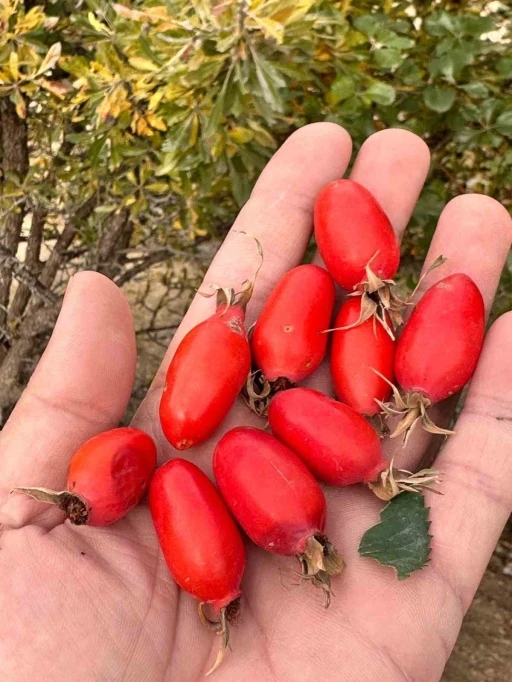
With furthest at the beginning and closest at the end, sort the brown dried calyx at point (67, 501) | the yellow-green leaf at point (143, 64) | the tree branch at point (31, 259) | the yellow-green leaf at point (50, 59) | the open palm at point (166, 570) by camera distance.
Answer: the tree branch at point (31, 259), the yellow-green leaf at point (50, 59), the yellow-green leaf at point (143, 64), the brown dried calyx at point (67, 501), the open palm at point (166, 570)

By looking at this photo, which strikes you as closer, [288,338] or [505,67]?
[288,338]

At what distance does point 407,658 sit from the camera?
175cm

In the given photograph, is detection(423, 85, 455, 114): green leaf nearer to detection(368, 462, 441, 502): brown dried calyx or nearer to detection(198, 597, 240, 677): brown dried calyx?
detection(368, 462, 441, 502): brown dried calyx

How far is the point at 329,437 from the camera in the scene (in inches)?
74.5

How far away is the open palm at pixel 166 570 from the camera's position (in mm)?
1685

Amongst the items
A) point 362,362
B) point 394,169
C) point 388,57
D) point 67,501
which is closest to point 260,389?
point 362,362

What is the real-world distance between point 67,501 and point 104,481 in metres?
0.11

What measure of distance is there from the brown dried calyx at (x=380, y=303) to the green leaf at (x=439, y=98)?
2.21 ft

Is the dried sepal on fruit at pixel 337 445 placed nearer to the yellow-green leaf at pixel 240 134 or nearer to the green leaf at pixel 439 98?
the yellow-green leaf at pixel 240 134

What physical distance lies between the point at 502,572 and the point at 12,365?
2.27 meters

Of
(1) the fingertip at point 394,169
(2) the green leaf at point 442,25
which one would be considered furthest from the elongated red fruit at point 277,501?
(2) the green leaf at point 442,25

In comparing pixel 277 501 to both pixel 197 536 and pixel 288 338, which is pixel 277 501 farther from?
pixel 288 338

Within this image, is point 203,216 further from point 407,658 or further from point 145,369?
point 407,658

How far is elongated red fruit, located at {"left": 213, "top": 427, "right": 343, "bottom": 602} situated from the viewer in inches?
69.1
